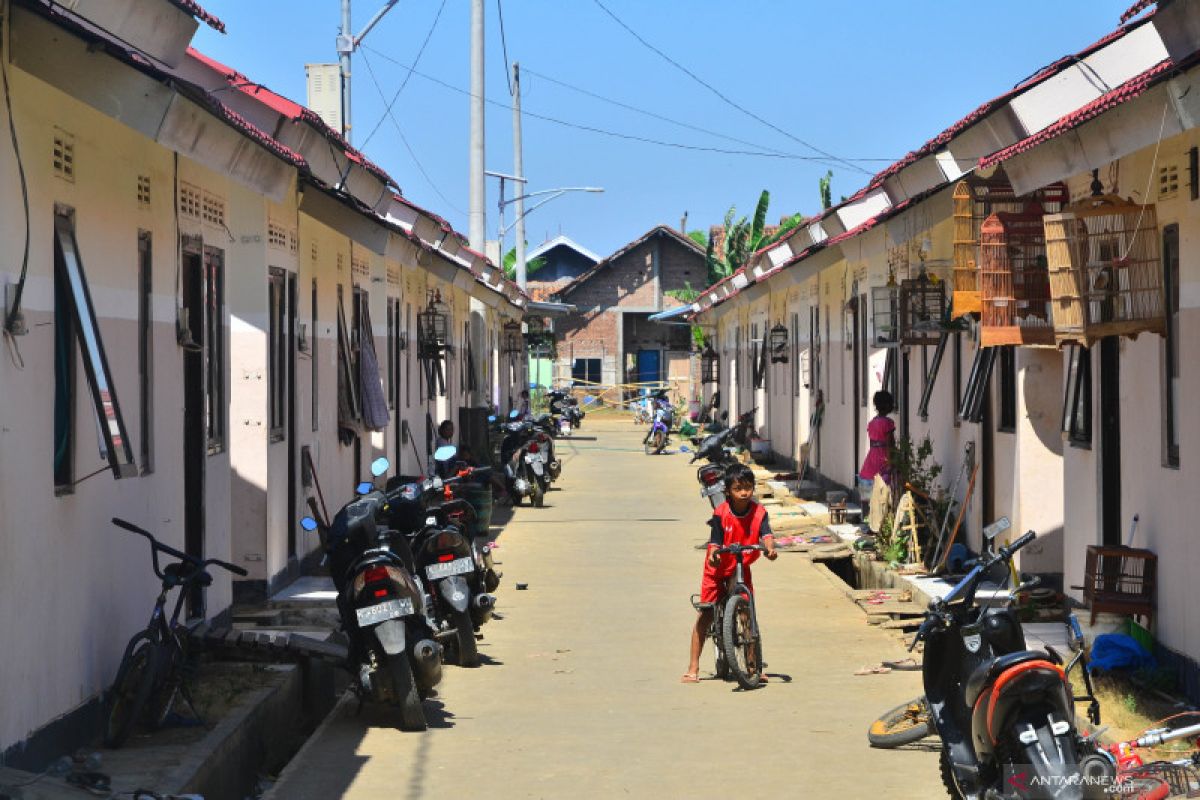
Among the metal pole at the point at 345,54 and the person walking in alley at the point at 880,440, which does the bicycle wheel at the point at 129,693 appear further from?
the metal pole at the point at 345,54

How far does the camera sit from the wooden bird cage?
38.9 feet

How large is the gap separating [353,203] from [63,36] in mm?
7320

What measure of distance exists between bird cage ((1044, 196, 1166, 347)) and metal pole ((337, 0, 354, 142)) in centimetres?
1246

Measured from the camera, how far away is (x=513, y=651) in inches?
484

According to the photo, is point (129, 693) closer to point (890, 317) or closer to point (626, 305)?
point (890, 317)

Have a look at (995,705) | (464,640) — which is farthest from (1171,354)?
(464,640)

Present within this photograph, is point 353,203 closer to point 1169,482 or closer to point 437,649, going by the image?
point 437,649

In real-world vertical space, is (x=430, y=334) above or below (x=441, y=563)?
above

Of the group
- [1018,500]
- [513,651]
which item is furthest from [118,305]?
[1018,500]

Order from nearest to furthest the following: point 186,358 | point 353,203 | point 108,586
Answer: point 108,586
point 186,358
point 353,203

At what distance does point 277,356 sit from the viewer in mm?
14148

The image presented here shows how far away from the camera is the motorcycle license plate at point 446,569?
1130 cm

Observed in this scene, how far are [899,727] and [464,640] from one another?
375cm

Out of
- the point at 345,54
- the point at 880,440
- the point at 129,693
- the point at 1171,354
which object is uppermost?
the point at 345,54
